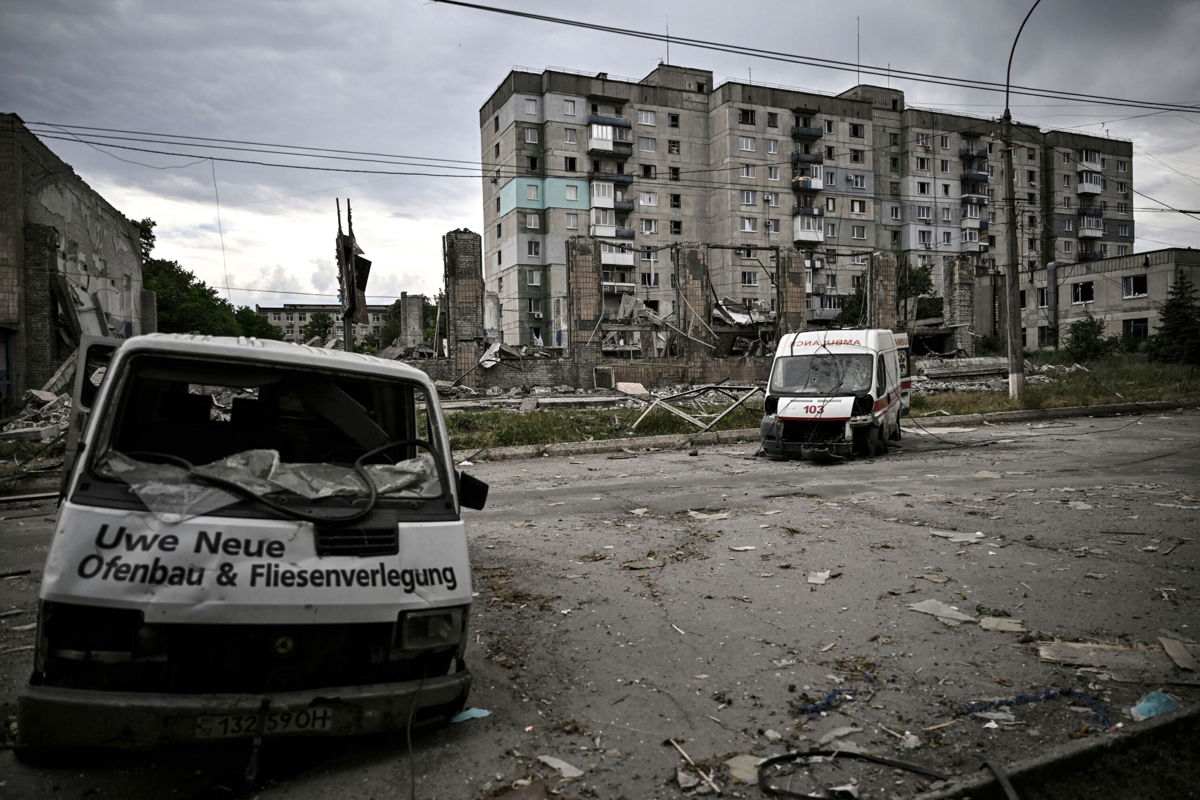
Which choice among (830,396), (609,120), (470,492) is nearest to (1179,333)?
(830,396)

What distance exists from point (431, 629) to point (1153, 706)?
3.53 m

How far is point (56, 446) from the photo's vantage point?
13305mm

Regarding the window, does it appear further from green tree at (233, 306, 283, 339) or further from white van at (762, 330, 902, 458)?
green tree at (233, 306, 283, 339)

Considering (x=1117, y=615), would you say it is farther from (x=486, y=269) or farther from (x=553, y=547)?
(x=486, y=269)

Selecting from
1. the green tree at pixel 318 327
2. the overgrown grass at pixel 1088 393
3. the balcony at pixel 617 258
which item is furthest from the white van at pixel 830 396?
the green tree at pixel 318 327

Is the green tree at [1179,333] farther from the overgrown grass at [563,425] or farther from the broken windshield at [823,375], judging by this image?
the broken windshield at [823,375]

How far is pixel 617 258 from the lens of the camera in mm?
54531

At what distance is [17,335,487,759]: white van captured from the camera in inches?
103

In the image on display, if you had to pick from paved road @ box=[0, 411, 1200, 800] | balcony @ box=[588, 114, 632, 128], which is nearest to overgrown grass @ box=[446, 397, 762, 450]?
paved road @ box=[0, 411, 1200, 800]

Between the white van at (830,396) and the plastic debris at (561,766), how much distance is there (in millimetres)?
10676

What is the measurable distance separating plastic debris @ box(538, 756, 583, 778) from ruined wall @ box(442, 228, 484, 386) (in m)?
22.8

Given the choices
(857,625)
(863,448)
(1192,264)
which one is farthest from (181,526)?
(1192,264)

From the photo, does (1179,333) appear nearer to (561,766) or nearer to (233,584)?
(561,766)

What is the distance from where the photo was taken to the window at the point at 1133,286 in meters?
45.9
